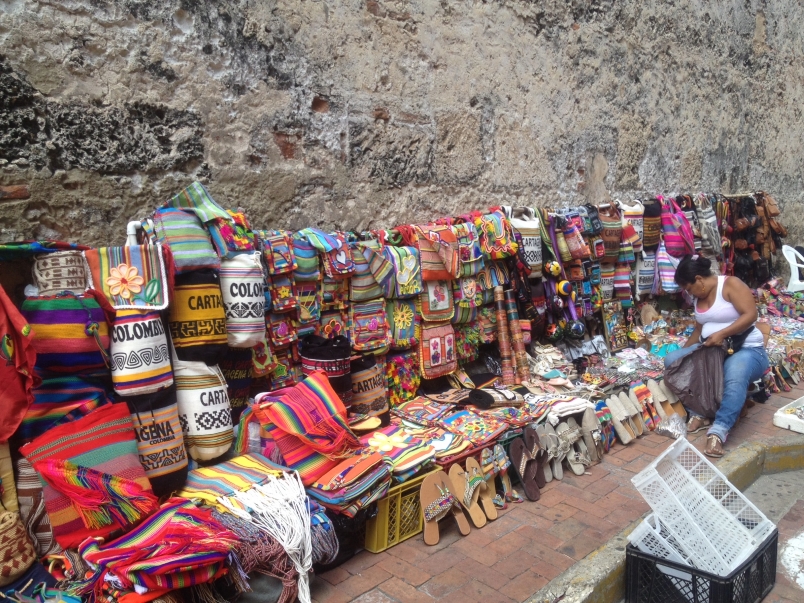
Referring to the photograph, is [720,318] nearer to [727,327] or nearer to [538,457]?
[727,327]

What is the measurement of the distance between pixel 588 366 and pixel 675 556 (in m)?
2.86

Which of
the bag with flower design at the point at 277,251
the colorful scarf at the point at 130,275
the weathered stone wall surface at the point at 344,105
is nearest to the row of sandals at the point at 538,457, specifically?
the bag with flower design at the point at 277,251

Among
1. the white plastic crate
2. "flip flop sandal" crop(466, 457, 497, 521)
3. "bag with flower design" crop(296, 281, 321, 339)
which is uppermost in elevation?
"bag with flower design" crop(296, 281, 321, 339)

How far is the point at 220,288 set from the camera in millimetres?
3268

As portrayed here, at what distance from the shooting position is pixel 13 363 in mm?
2523

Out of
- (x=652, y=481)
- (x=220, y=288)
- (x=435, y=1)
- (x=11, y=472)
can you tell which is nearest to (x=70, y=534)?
(x=11, y=472)

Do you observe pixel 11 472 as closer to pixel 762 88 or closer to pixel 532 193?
pixel 532 193

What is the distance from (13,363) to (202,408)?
0.88 metres

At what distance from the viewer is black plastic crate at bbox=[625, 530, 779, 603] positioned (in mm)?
2719

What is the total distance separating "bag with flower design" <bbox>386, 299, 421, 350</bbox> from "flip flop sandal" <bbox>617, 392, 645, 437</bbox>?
1664 millimetres

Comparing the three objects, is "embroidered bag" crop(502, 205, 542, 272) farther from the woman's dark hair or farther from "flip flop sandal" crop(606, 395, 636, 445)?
"flip flop sandal" crop(606, 395, 636, 445)

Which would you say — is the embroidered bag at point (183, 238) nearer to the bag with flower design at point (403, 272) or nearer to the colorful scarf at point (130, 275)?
the colorful scarf at point (130, 275)

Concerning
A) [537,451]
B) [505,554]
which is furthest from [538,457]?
[505,554]

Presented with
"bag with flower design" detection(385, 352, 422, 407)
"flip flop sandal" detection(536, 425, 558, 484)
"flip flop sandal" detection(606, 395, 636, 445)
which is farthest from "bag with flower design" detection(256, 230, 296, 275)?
"flip flop sandal" detection(606, 395, 636, 445)
